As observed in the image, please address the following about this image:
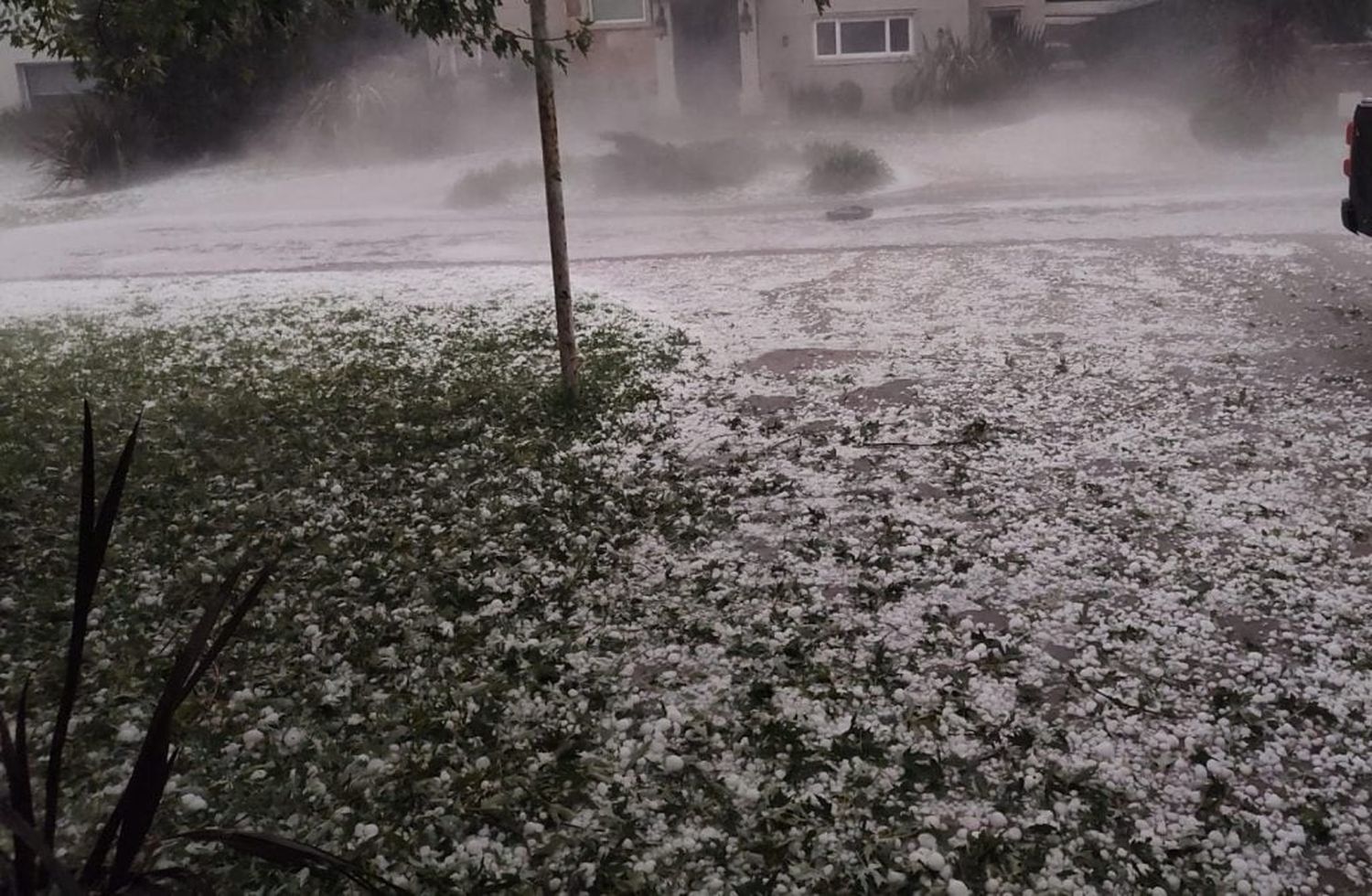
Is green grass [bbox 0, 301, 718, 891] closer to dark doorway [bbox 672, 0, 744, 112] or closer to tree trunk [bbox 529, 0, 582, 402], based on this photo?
tree trunk [bbox 529, 0, 582, 402]

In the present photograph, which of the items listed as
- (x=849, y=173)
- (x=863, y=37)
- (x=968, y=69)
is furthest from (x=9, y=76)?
(x=968, y=69)

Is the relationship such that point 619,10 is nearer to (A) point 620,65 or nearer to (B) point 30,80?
(A) point 620,65

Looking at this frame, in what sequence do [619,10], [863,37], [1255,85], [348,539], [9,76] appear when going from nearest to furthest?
[348,539] < [1255,85] < [863,37] < [619,10] < [9,76]

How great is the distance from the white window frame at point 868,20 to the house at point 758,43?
0.06 ft

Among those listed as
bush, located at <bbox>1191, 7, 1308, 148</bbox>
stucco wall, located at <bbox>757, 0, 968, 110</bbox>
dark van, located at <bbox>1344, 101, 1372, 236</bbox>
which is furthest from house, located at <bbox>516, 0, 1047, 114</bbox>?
dark van, located at <bbox>1344, 101, 1372, 236</bbox>

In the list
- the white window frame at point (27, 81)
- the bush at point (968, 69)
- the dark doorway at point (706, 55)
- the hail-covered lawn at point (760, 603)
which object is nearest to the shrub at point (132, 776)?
the hail-covered lawn at point (760, 603)

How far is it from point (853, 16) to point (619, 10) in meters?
5.15

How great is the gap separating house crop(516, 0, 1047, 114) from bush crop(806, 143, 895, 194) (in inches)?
242

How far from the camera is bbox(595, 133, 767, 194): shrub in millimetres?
15695

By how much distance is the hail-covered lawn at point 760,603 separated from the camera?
253cm

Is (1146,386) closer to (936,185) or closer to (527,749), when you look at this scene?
(527,749)

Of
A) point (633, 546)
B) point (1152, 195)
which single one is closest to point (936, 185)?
point (1152, 195)

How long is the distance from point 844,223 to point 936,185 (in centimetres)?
338

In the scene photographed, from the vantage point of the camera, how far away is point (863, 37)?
70.9 feet
